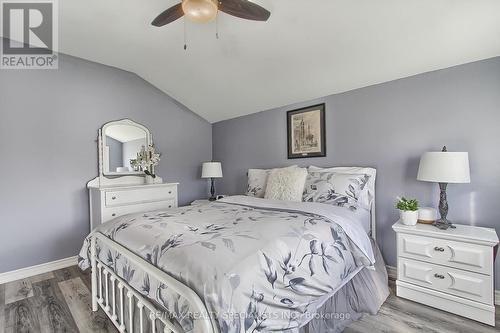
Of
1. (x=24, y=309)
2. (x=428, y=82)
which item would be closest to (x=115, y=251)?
(x=24, y=309)

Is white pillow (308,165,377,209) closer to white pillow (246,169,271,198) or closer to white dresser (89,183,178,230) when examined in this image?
white pillow (246,169,271,198)

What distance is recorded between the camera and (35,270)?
2.55 metres

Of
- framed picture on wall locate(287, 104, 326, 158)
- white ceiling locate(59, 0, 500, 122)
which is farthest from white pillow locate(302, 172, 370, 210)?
white ceiling locate(59, 0, 500, 122)

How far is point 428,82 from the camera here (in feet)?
7.13

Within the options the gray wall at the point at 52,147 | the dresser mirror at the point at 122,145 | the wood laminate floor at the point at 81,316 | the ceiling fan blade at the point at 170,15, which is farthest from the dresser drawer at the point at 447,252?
the gray wall at the point at 52,147

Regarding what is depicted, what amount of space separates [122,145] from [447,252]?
355 cm

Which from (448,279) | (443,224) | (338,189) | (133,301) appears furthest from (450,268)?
(133,301)

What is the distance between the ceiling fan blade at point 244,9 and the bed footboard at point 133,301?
5.06 feet

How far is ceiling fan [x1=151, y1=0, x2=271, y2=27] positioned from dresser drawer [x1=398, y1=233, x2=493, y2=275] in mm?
2010

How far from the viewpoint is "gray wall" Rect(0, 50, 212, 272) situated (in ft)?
8.04

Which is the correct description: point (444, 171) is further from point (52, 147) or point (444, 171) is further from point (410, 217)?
point (52, 147)

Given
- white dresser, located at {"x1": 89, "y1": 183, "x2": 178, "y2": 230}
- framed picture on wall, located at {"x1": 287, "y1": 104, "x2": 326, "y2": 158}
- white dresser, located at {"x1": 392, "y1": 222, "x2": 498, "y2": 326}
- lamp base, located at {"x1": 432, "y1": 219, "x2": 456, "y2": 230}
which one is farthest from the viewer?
framed picture on wall, located at {"x1": 287, "y1": 104, "x2": 326, "y2": 158}

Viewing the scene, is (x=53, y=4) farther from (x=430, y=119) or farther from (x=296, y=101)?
(x=430, y=119)

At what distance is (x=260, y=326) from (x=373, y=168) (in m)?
2.01
